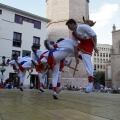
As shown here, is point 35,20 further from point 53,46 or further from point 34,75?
point 53,46

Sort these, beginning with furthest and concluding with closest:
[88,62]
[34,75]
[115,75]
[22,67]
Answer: [115,75], [34,75], [22,67], [88,62]

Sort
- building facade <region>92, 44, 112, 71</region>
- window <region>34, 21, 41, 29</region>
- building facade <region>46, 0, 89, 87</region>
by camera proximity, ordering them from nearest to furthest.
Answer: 1. window <region>34, 21, 41, 29</region>
2. building facade <region>46, 0, 89, 87</region>
3. building facade <region>92, 44, 112, 71</region>

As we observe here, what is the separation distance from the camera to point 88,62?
17.8ft

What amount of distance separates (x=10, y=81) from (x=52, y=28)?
50.9 ft

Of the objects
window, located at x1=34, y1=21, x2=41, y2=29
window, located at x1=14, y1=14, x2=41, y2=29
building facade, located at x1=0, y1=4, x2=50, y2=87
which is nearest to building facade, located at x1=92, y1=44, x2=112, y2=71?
window, located at x1=34, y1=21, x2=41, y2=29

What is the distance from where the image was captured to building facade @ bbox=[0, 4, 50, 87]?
102 feet

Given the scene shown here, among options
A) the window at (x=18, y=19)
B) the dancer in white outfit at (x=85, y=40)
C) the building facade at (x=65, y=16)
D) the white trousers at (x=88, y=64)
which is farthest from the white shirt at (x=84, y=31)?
the building facade at (x=65, y=16)

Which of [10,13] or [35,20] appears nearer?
[10,13]

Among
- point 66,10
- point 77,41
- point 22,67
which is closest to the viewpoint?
point 77,41

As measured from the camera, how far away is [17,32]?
107 feet

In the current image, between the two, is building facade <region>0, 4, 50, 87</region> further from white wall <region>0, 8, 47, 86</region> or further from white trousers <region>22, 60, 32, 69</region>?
white trousers <region>22, 60, 32, 69</region>

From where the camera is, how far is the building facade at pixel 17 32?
102 ft

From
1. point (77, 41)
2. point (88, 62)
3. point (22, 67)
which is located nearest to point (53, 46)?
point (77, 41)

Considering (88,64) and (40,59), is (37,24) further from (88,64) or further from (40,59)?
(88,64)
